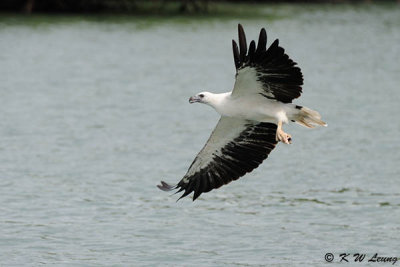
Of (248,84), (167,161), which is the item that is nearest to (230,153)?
(248,84)

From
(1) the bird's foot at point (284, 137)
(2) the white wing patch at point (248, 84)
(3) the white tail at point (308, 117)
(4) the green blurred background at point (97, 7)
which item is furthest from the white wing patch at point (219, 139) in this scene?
(4) the green blurred background at point (97, 7)

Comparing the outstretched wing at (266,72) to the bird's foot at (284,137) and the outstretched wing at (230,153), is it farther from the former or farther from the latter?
the outstretched wing at (230,153)

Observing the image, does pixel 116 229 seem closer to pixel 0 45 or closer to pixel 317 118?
pixel 317 118

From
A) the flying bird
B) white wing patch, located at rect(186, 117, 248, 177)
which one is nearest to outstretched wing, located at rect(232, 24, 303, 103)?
the flying bird

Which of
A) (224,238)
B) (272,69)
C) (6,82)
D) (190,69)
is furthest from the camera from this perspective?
(190,69)

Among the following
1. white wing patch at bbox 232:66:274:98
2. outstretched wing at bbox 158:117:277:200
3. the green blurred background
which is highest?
white wing patch at bbox 232:66:274:98

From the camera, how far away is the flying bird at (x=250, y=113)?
857 centimetres

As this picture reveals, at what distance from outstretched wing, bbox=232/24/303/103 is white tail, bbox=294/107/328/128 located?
19 cm

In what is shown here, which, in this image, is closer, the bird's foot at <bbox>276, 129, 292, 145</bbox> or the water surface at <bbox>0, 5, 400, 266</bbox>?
the bird's foot at <bbox>276, 129, 292, 145</bbox>

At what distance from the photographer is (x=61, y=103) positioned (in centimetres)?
1903

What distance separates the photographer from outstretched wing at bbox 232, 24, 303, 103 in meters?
8.43

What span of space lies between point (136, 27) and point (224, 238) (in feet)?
67.9

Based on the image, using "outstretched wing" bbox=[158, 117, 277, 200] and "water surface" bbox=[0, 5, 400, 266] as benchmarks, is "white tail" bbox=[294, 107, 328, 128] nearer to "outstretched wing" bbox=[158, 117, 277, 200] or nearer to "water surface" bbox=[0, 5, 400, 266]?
"outstretched wing" bbox=[158, 117, 277, 200]

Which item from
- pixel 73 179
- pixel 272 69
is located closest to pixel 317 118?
pixel 272 69
